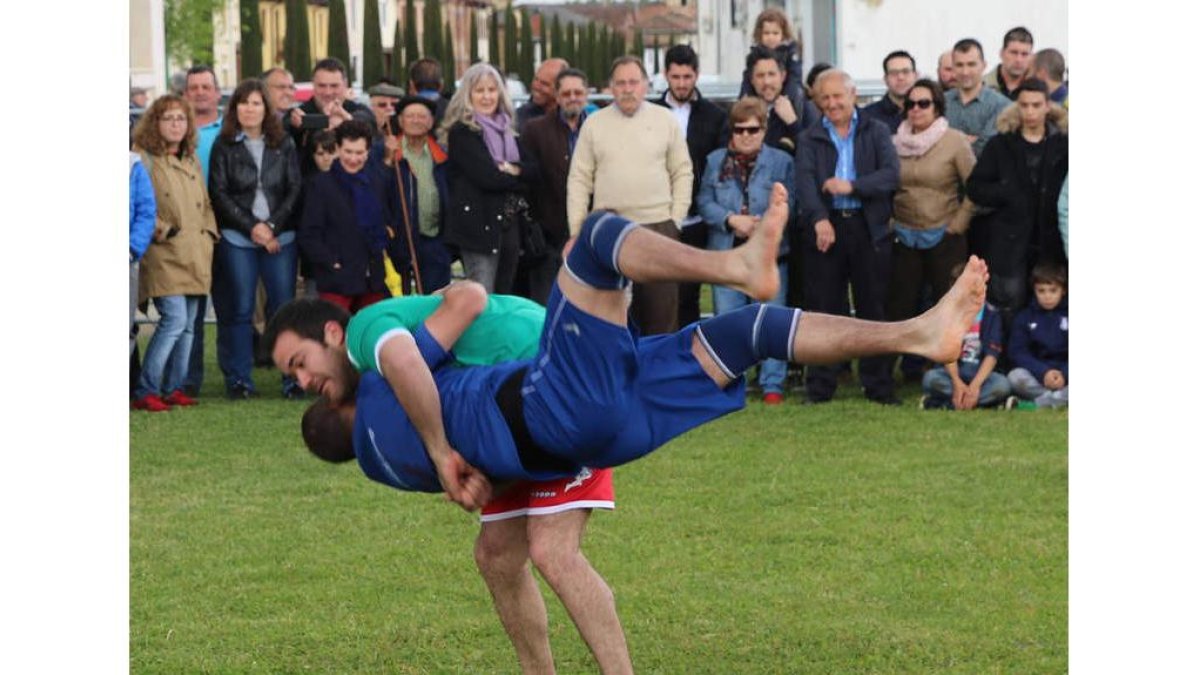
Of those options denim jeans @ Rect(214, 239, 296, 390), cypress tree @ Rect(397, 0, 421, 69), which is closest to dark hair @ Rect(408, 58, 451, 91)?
denim jeans @ Rect(214, 239, 296, 390)

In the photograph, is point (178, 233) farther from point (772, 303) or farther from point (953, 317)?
point (953, 317)

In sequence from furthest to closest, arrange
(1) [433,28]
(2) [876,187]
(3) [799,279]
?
(1) [433,28], (3) [799,279], (2) [876,187]

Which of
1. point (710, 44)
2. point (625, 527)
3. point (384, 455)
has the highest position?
point (710, 44)

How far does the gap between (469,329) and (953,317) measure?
1.40m

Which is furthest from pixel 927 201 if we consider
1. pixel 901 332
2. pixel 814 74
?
pixel 901 332

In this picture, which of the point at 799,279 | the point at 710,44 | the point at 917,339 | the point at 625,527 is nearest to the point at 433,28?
the point at 710,44

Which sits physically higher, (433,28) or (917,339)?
(433,28)

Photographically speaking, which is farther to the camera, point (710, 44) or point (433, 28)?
point (433, 28)

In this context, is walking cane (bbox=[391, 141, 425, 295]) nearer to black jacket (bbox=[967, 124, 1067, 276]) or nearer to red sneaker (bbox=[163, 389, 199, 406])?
red sneaker (bbox=[163, 389, 199, 406])
